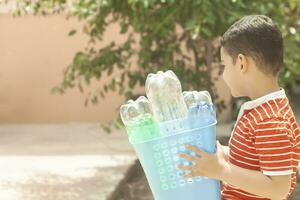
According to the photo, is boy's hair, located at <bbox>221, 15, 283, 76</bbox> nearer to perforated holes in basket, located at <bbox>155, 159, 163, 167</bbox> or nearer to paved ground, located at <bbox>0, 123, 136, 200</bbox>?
perforated holes in basket, located at <bbox>155, 159, 163, 167</bbox>

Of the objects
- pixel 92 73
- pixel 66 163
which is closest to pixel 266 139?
pixel 92 73

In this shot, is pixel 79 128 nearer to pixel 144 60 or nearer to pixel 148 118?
pixel 144 60

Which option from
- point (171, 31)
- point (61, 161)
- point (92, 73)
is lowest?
point (61, 161)

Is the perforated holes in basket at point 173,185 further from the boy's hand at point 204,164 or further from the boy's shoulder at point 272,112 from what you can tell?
the boy's shoulder at point 272,112

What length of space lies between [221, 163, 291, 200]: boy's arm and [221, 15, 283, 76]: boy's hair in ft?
1.06

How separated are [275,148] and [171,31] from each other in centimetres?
355

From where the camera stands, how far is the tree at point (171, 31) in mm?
4918

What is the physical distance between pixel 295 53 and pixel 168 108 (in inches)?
134

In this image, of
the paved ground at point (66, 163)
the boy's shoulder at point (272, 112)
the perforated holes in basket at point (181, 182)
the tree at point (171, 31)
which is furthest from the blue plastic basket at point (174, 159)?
the paved ground at point (66, 163)

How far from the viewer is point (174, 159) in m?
2.03

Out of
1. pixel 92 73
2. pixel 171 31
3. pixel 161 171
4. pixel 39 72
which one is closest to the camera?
pixel 161 171

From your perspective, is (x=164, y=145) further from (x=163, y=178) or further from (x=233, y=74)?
(x=233, y=74)

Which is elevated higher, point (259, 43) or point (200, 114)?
point (259, 43)

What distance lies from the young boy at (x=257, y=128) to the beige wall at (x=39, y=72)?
6.79 m
